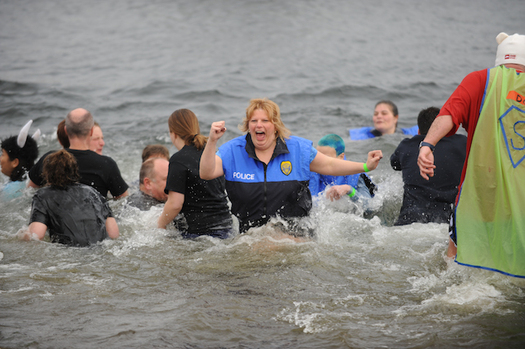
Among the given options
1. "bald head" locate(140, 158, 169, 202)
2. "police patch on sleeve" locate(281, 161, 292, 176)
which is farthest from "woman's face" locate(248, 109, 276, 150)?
"bald head" locate(140, 158, 169, 202)

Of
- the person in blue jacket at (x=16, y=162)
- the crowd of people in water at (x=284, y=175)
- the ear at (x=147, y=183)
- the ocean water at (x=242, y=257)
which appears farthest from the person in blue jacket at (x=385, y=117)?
the person in blue jacket at (x=16, y=162)

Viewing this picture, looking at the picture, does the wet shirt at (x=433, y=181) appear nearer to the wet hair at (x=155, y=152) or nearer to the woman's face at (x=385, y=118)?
the wet hair at (x=155, y=152)

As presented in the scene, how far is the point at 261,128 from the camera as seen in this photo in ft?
17.1

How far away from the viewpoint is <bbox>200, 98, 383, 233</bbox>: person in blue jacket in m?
5.28

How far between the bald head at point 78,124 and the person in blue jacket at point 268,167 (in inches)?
86.9

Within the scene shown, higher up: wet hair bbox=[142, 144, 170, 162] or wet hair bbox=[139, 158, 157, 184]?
wet hair bbox=[142, 144, 170, 162]

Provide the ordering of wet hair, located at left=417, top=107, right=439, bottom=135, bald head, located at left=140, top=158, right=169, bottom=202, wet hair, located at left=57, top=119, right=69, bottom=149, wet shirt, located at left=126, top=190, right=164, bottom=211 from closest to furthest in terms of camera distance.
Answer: wet hair, located at left=417, top=107, right=439, bottom=135
bald head, located at left=140, top=158, right=169, bottom=202
wet shirt, located at left=126, top=190, right=164, bottom=211
wet hair, located at left=57, top=119, right=69, bottom=149

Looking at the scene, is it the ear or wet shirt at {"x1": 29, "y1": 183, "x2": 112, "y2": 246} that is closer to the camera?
wet shirt at {"x1": 29, "y1": 183, "x2": 112, "y2": 246}

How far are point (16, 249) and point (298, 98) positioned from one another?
11.9 metres

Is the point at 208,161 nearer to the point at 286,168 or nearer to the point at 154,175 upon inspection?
the point at 286,168

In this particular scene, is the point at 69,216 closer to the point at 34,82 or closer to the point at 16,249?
the point at 16,249

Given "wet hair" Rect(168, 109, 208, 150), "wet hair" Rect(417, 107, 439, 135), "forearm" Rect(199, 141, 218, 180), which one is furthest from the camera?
"wet hair" Rect(417, 107, 439, 135)

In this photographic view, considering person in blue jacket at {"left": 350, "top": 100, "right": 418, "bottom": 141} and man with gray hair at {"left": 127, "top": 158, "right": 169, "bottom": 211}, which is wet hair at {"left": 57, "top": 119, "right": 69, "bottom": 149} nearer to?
man with gray hair at {"left": 127, "top": 158, "right": 169, "bottom": 211}

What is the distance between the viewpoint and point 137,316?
425 centimetres
